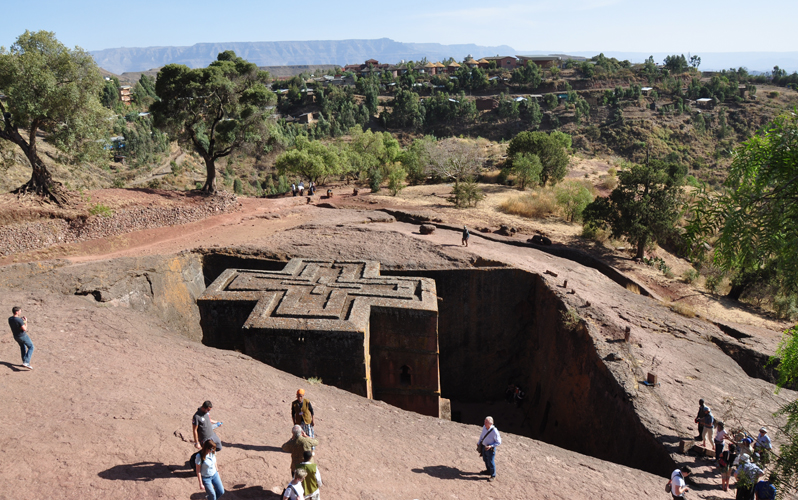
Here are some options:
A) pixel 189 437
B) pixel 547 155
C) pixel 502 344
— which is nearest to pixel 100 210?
pixel 189 437

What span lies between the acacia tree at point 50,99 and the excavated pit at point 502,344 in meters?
7.88

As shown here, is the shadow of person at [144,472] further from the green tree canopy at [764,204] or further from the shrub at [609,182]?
the shrub at [609,182]

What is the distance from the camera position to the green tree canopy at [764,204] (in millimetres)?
4492

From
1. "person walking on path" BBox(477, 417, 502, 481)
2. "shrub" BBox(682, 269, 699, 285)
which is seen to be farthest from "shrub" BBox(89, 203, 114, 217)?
"shrub" BBox(682, 269, 699, 285)

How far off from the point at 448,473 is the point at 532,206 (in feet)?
67.4

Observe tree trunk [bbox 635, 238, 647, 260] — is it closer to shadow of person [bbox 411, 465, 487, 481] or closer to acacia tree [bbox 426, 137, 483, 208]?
acacia tree [bbox 426, 137, 483, 208]

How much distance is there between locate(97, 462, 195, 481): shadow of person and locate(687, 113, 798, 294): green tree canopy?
22.5 feet

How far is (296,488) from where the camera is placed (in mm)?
5633

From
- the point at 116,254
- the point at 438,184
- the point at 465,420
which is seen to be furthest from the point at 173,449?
the point at 438,184

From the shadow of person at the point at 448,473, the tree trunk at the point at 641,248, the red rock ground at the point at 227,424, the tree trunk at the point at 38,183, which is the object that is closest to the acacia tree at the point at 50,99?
the tree trunk at the point at 38,183

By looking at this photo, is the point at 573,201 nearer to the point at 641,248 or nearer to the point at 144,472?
the point at 641,248

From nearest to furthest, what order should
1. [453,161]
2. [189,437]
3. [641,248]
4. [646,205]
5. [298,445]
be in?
[298,445]
[189,437]
[646,205]
[641,248]
[453,161]

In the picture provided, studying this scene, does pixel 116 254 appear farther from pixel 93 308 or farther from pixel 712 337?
pixel 712 337

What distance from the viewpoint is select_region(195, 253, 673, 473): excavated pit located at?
1330cm
